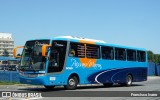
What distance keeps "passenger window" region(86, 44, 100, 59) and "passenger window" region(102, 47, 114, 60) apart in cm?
77

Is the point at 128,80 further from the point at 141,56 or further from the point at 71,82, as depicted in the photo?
the point at 71,82

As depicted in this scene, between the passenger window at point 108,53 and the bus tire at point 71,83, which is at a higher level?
the passenger window at point 108,53

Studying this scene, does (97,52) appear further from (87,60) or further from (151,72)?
(151,72)

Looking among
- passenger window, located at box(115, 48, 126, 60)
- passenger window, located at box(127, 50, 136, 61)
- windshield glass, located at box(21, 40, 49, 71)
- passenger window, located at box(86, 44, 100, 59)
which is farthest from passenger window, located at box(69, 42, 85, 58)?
passenger window, located at box(127, 50, 136, 61)

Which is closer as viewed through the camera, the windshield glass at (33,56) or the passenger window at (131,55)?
the windshield glass at (33,56)

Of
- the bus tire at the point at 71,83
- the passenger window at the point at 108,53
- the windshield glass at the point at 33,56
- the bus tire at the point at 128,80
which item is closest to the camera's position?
the windshield glass at the point at 33,56

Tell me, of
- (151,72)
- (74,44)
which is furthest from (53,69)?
(151,72)

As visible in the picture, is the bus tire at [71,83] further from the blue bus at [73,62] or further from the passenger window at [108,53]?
the passenger window at [108,53]

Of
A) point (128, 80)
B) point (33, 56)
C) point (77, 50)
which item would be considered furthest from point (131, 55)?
point (33, 56)

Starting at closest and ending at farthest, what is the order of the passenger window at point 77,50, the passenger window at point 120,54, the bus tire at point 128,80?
1. the passenger window at point 77,50
2. the passenger window at point 120,54
3. the bus tire at point 128,80

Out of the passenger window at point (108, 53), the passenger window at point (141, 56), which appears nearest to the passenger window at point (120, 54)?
the passenger window at point (108, 53)

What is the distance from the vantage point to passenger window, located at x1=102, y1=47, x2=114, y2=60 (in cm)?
2402

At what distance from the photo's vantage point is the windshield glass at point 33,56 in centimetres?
1920

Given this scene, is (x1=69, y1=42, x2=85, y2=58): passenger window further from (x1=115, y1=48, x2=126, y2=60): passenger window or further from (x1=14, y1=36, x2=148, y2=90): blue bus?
(x1=115, y1=48, x2=126, y2=60): passenger window
